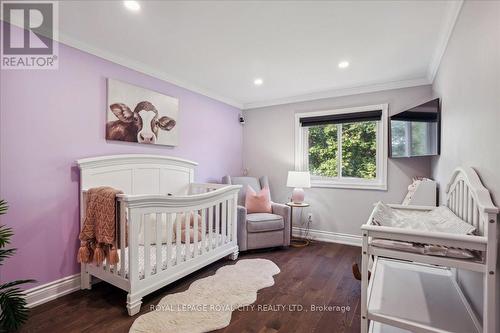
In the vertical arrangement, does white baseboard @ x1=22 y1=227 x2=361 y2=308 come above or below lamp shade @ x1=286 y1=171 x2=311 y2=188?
below

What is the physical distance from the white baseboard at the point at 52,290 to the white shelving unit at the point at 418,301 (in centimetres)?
239

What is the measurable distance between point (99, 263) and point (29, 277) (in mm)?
506

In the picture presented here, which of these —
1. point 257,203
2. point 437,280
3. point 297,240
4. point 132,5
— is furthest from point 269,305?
point 132,5

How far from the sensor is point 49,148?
199cm

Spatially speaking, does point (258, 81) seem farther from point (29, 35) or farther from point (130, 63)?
point (29, 35)

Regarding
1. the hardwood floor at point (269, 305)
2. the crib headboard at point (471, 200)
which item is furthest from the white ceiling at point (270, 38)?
the hardwood floor at point (269, 305)

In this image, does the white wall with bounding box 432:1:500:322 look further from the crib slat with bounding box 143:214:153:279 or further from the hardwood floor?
the crib slat with bounding box 143:214:153:279

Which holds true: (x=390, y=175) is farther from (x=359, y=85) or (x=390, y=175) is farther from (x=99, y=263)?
(x=99, y=263)

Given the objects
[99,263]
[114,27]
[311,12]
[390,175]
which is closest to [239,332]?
[99,263]

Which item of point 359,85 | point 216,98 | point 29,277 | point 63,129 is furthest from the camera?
point 216,98

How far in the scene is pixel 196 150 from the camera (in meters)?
3.43

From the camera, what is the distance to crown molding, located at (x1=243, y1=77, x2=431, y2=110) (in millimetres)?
3040

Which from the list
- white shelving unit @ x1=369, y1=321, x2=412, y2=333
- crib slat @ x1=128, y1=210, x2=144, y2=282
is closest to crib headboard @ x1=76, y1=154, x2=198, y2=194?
crib slat @ x1=128, y1=210, x2=144, y2=282

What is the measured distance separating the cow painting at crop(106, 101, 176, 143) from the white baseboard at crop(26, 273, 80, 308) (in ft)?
4.38
